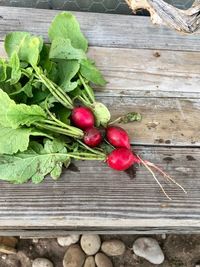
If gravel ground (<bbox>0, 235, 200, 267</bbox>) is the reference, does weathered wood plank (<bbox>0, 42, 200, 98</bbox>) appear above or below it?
above

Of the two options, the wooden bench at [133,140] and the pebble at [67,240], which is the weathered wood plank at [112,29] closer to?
the wooden bench at [133,140]

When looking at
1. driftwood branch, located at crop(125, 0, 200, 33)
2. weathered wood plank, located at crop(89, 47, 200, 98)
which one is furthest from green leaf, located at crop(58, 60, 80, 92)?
driftwood branch, located at crop(125, 0, 200, 33)

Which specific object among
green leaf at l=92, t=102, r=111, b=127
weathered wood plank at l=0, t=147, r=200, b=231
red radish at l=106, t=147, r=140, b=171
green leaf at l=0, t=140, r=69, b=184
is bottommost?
weathered wood plank at l=0, t=147, r=200, b=231

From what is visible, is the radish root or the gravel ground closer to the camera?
the radish root

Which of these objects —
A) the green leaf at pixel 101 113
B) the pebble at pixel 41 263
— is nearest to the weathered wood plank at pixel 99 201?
the green leaf at pixel 101 113

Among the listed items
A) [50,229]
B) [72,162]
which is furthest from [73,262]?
[72,162]

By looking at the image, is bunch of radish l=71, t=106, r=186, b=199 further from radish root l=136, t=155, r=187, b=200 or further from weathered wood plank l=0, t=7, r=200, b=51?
weathered wood plank l=0, t=7, r=200, b=51

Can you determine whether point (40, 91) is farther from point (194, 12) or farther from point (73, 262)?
point (73, 262)
